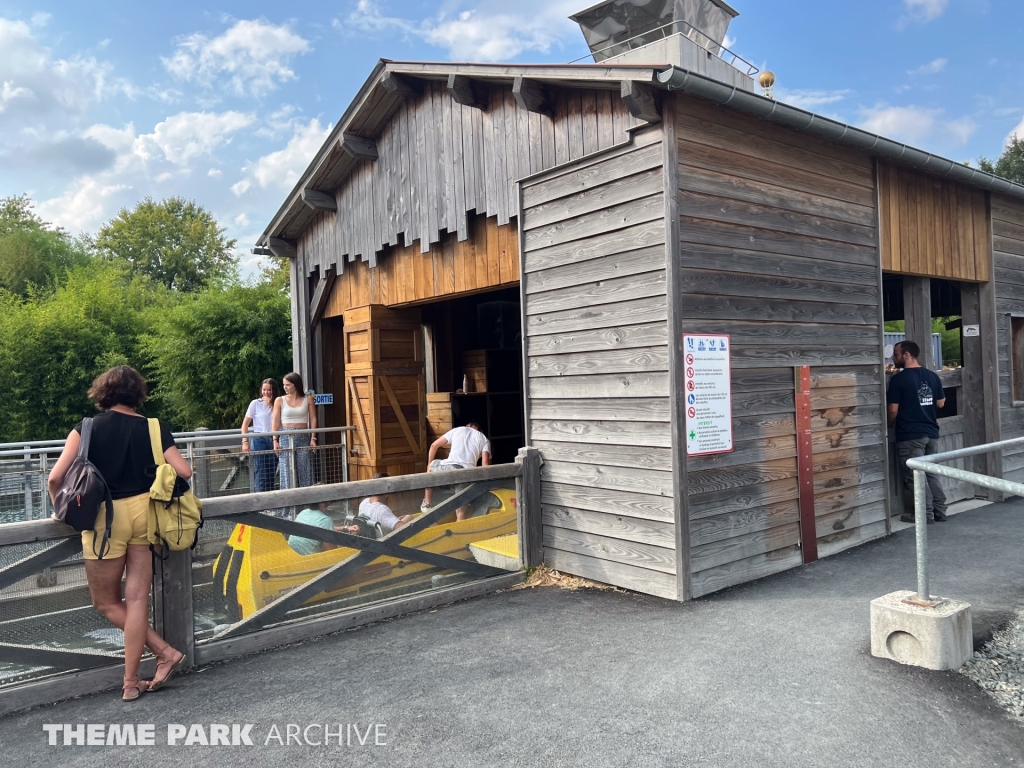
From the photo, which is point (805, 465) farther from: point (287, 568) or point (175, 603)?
point (175, 603)

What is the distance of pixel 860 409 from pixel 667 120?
321 cm

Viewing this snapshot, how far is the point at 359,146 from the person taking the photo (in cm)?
855

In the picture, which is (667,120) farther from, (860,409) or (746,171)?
(860,409)

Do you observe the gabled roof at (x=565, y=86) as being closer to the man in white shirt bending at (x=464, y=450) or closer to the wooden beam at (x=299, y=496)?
the wooden beam at (x=299, y=496)

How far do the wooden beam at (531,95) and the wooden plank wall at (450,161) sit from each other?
0.09 meters

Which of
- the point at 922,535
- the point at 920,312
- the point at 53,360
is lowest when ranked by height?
the point at 922,535

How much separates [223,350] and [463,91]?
30.9 ft

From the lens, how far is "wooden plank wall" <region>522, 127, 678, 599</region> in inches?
207

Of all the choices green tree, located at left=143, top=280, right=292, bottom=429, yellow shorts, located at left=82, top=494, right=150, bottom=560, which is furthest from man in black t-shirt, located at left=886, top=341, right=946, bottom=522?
green tree, located at left=143, top=280, right=292, bottom=429

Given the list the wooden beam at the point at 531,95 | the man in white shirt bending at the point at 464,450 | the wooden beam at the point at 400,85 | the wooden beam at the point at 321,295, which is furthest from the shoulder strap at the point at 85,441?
the wooden beam at the point at 321,295

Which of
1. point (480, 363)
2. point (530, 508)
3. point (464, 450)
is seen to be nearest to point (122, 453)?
point (530, 508)

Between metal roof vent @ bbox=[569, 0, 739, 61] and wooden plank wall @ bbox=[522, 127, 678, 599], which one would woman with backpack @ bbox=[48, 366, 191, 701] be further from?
metal roof vent @ bbox=[569, 0, 739, 61]

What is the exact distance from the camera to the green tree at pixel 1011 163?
112 ft

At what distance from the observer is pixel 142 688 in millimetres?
3957
